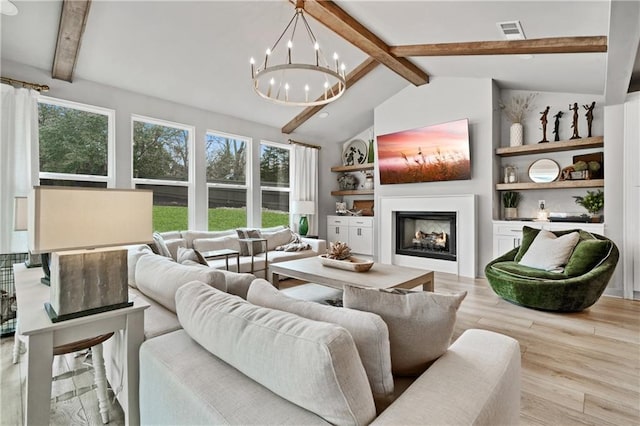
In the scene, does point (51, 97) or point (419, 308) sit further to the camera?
point (51, 97)

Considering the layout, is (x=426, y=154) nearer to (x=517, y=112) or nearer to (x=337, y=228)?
(x=517, y=112)

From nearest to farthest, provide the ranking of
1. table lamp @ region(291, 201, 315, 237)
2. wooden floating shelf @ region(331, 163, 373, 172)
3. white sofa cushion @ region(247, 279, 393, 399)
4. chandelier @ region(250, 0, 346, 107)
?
white sofa cushion @ region(247, 279, 393, 399) → chandelier @ region(250, 0, 346, 107) → table lamp @ region(291, 201, 315, 237) → wooden floating shelf @ region(331, 163, 373, 172)

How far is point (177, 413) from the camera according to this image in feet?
3.16

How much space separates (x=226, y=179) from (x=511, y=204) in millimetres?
4611

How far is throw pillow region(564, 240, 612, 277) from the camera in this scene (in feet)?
10.3

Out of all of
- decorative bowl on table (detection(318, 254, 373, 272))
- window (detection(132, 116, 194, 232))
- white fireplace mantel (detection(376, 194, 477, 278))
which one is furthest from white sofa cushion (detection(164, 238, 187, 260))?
white fireplace mantel (detection(376, 194, 477, 278))

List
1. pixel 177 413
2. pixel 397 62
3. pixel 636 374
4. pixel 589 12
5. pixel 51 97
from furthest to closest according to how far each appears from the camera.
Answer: pixel 397 62
pixel 51 97
pixel 589 12
pixel 636 374
pixel 177 413

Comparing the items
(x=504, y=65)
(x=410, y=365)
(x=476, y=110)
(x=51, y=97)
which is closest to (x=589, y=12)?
(x=504, y=65)

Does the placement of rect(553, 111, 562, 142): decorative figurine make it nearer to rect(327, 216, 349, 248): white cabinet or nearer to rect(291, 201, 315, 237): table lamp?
rect(327, 216, 349, 248): white cabinet

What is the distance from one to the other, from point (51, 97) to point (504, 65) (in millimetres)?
5575

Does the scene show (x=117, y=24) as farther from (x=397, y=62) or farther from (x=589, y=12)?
(x=589, y=12)

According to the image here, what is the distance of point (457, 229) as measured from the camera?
489cm

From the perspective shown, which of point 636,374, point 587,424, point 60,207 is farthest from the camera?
point 636,374

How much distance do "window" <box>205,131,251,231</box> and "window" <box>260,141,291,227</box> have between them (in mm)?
414
